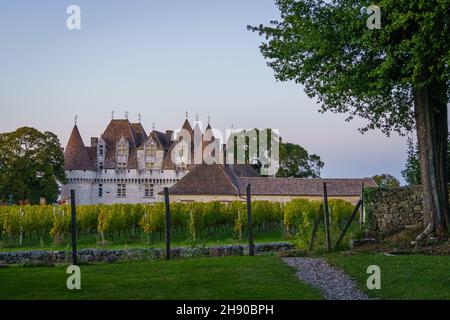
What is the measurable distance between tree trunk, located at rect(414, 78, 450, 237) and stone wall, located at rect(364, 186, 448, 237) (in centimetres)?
217

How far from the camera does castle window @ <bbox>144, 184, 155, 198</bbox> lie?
232 ft

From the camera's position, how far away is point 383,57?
17.8m

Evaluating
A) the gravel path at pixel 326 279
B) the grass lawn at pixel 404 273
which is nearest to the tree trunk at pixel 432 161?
the grass lawn at pixel 404 273

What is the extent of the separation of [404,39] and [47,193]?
1844 inches

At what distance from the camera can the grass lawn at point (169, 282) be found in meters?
9.66

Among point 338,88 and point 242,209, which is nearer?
point 338,88

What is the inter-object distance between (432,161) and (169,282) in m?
10.5

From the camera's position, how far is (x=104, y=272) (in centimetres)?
1280

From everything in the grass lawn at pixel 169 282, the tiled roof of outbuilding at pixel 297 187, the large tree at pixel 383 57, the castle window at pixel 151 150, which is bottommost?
the grass lawn at pixel 169 282

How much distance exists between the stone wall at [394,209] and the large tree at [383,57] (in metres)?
2.18

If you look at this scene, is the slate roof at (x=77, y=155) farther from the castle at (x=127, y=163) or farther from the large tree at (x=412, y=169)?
the large tree at (x=412, y=169)
